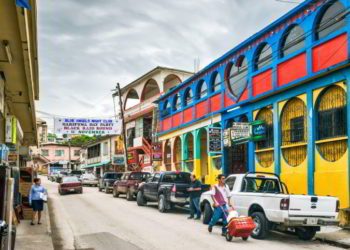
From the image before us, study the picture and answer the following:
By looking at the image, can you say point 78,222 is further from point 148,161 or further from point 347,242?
point 148,161

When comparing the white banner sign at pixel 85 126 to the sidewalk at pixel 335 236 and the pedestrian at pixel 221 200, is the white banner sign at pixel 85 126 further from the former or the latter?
the sidewalk at pixel 335 236

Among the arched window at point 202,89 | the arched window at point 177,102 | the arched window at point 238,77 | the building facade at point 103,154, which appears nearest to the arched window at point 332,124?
the arched window at point 238,77

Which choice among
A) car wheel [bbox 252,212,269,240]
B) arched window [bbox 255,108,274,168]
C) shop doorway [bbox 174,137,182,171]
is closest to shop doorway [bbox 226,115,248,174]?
arched window [bbox 255,108,274,168]

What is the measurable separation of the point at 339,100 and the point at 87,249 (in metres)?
10.3

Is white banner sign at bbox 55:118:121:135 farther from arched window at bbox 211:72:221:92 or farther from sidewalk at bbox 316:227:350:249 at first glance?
sidewalk at bbox 316:227:350:249

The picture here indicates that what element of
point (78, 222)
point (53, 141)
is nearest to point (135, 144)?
point (78, 222)

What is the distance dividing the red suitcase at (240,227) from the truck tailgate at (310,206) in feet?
3.61

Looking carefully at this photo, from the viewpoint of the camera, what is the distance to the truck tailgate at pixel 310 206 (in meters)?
12.2

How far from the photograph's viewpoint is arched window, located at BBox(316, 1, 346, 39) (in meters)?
16.7

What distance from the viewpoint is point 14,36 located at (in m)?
9.69

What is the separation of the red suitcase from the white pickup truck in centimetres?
73

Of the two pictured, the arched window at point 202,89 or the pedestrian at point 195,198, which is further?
the arched window at point 202,89

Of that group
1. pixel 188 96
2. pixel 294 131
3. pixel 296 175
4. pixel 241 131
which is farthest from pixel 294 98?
pixel 188 96

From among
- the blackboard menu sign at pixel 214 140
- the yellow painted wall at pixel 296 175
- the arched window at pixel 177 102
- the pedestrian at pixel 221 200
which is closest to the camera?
the pedestrian at pixel 221 200
